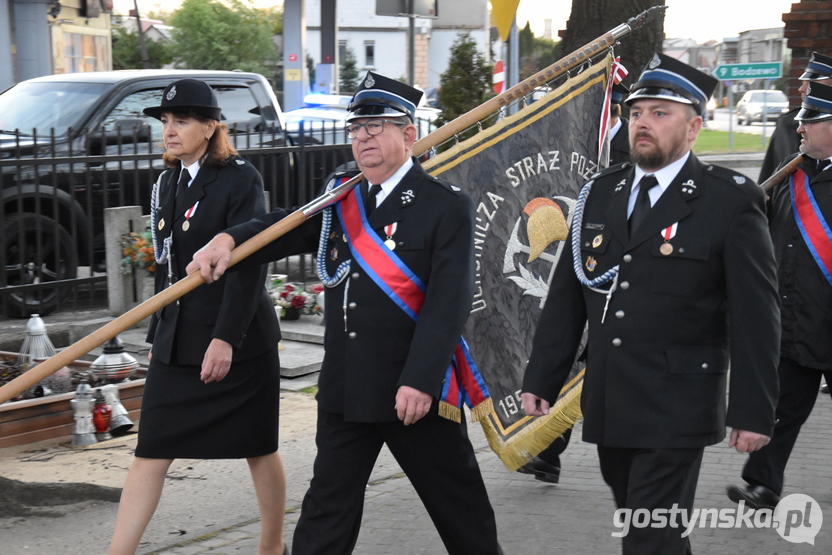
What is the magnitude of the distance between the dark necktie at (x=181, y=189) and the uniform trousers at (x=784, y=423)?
2.75 meters

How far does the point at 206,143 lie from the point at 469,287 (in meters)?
1.26

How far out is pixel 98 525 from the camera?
4707mm

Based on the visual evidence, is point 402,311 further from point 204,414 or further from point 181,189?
point 181,189

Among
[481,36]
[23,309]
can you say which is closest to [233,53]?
[481,36]

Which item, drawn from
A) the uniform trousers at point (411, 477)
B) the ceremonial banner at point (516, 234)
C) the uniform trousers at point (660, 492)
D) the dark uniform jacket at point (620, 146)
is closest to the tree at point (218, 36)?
the dark uniform jacket at point (620, 146)

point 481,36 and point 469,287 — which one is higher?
point 481,36

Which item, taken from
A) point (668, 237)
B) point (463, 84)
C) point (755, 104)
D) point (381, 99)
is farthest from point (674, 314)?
point (755, 104)

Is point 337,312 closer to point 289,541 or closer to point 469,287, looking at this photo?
point 469,287

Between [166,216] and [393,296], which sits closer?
[393,296]

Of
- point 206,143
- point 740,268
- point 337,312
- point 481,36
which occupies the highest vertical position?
point 481,36

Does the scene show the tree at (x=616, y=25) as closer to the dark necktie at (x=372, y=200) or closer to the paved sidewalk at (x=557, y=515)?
the paved sidewalk at (x=557, y=515)

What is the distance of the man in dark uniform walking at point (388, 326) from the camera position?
344 centimetres

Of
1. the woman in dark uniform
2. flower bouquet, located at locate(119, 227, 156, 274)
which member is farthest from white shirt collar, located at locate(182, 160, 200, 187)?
flower bouquet, located at locate(119, 227, 156, 274)

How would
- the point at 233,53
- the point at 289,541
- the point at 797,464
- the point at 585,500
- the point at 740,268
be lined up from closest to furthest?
the point at 740,268 < the point at 289,541 < the point at 585,500 < the point at 797,464 < the point at 233,53
